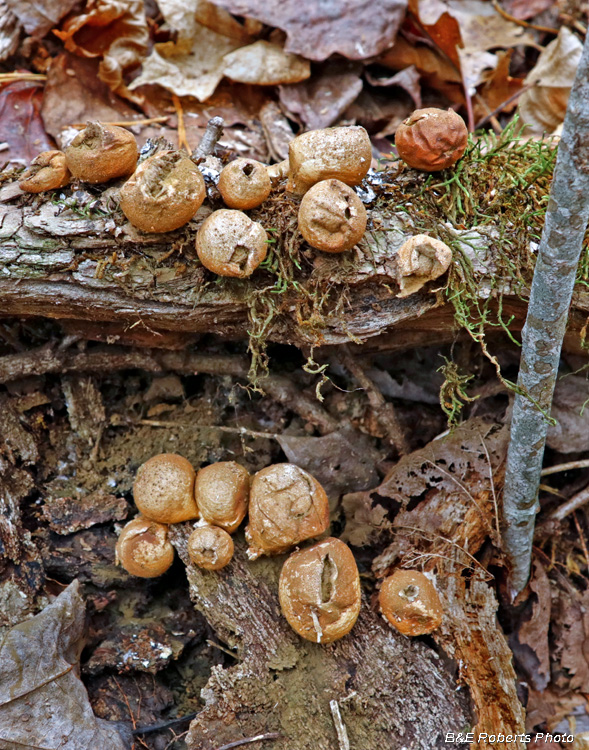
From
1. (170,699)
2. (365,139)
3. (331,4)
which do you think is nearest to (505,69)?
(331,4)

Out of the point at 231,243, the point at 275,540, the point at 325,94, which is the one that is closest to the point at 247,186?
the point at 231,243

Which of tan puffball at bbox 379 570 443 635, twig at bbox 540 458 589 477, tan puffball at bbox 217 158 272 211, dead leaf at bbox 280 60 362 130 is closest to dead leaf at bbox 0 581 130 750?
tan puffball at bbox 379 570 443 635

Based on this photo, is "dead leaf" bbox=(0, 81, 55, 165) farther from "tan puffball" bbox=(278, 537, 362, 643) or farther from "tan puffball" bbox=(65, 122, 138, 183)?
"tan puffball" bbox=(278, 537, 362, 643)

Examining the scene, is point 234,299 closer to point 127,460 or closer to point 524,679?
point 127,460

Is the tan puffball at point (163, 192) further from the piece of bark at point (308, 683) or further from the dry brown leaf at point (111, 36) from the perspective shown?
the dry brown leaf at point (111, 36)

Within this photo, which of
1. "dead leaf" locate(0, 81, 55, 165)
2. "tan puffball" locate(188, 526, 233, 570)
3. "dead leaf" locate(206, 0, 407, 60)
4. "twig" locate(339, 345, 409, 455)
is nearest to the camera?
"tan puffball" locate(188, 526, 233, 570)

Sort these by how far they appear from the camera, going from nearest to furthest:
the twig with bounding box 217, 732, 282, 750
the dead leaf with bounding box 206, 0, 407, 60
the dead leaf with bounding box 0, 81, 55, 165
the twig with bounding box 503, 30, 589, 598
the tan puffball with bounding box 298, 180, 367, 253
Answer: the twig with bounding box 503, 30, 589, 598 → the tan puffball with bounding box 298, 180, 367, 253 → the twig with bounding box 217, 732, 282, 750 → the dead leaf with bounding box 0, 81, 55, 165 → the dead leaf with bounding box 206, 0, 407, 60

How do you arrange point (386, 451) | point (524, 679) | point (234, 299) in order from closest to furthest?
1. point (234, 299)
2. point (524, 679)
3. point (386, 451)
